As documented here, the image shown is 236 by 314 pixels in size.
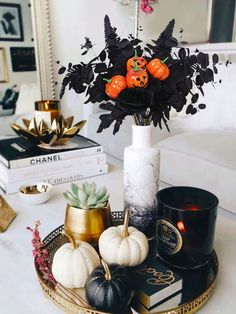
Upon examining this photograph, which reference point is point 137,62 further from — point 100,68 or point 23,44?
point 23,44

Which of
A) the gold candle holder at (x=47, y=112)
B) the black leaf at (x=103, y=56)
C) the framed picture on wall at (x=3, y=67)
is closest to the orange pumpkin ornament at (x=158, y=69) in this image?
the black leaf at (x=103, y=56)

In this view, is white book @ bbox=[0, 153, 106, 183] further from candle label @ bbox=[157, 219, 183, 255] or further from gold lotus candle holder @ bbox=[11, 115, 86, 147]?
candle label @ bbox=[157, 219, 183, 255]

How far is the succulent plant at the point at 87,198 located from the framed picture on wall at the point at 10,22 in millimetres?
1980

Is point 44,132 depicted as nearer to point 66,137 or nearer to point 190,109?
point 66,137

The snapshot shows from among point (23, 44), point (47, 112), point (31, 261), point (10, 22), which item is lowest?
point (31, 261)

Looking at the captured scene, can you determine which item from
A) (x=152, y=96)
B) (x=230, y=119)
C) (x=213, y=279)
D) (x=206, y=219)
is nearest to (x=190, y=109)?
(x=152, y=96)

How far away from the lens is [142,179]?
685mm

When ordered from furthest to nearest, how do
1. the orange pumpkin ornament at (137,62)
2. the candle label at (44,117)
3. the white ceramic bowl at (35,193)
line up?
the candle label at (44,117), the white ceramic bowl at (35,193), the orange pumpkin ornament at (137,62)

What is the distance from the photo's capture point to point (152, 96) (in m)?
0.58

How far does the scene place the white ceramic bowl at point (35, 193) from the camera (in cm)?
94

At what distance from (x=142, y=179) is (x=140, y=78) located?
214 millimetres

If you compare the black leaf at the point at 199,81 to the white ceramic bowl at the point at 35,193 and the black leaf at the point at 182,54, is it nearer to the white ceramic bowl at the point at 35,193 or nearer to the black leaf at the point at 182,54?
the black leaf at the point at 182,54

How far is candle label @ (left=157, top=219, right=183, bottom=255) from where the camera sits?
60 centimetres

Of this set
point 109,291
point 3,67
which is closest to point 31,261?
point 109,291
